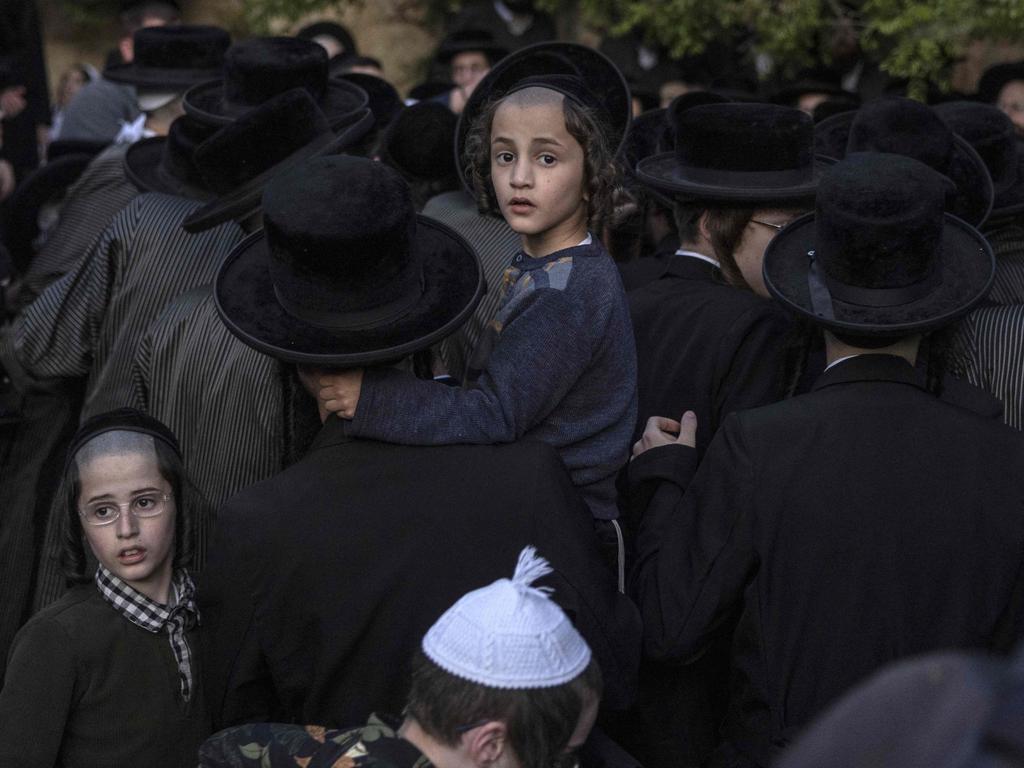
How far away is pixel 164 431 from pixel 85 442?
17 centimetres

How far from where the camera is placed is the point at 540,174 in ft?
10.2

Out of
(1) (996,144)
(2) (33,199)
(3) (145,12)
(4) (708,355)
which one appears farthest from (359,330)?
(3) (145,12)

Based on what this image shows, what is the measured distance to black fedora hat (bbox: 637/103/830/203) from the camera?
3.69 metres

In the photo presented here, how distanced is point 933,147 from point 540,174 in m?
1.43

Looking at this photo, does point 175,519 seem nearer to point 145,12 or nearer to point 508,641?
point 508,641

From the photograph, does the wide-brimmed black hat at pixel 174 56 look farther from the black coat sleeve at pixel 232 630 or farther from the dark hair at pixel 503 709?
the dark hair at pixel 503 709

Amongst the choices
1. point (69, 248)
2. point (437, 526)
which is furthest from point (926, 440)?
point (69, 248)

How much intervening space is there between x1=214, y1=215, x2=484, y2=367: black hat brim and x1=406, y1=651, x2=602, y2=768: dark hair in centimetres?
65

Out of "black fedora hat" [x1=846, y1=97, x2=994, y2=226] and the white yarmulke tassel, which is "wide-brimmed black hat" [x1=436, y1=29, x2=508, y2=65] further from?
the white yarmulke tassel

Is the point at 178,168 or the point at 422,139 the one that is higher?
the point at 178,168

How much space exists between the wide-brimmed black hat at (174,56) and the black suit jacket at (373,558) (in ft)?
12.5

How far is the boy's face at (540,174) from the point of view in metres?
3.08

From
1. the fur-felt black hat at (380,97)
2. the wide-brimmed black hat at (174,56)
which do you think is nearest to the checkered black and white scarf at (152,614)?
the fur-felt black hat at (380,97)

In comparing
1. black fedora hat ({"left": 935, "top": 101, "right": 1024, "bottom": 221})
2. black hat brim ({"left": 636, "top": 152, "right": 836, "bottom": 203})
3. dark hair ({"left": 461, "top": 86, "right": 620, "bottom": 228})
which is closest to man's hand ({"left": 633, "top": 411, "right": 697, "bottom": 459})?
dark hair ({"left": 461, "top": 86, "right": 620, "bottom": 228})
